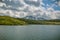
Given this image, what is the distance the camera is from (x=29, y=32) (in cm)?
358

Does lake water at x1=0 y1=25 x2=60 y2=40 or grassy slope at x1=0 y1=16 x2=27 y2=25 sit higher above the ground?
grassy slope at x1=0 y1=16 x2=27 y2=25

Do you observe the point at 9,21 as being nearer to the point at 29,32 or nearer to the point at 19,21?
the point at 19,21

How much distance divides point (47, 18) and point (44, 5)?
1.06 feet

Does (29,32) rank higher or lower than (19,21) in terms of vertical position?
lower

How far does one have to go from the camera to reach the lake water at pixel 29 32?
355cm

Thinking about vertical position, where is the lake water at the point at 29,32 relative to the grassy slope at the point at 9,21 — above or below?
below

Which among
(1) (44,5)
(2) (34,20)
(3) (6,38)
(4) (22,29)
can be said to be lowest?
(3) (6,38)

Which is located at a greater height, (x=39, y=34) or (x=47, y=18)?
(x=47, y=18)

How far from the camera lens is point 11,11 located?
11.7 feet

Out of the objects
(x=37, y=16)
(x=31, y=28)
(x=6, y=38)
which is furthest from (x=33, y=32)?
(x=6, y=38)

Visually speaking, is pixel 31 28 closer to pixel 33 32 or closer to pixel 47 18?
pixel 33 32

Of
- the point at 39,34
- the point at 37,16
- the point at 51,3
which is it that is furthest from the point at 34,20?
the point at 51,3

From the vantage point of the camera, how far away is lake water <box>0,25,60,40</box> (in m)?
3.55

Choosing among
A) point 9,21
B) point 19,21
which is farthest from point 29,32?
point 9,21
